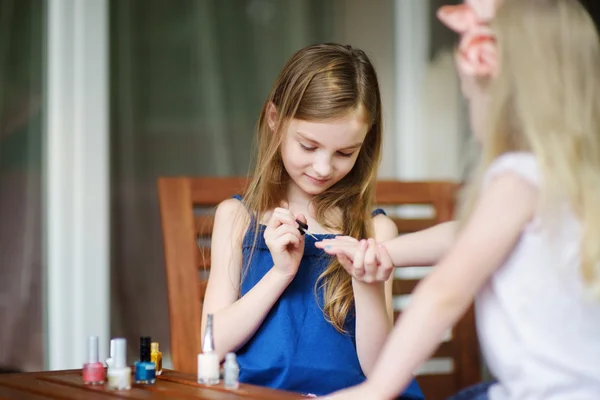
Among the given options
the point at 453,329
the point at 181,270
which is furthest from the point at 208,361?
the point at 453,329

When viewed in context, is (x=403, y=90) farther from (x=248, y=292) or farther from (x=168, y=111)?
(x=248, y=292)

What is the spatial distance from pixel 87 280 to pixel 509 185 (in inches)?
71.7

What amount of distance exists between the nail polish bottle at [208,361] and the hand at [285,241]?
10.3 inches

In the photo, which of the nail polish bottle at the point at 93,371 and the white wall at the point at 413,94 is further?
the white wall at the point at 413,94

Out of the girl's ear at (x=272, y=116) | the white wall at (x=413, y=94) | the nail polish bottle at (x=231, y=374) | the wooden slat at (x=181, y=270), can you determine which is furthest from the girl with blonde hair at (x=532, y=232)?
the white wall at (x=413, y=94)

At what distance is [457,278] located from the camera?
92 centimetres

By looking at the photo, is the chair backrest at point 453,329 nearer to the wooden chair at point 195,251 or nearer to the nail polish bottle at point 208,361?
the wooden chair at point 195,251

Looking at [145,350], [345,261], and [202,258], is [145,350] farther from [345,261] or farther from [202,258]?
[202,258]

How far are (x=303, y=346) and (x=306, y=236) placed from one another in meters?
0.20

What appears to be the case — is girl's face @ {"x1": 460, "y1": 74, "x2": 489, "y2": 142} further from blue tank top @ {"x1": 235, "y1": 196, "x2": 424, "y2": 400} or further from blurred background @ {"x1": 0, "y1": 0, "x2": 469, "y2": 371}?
blurred background @ {"x1": 0, "y1": 0, "x2": 469, "y2": 371}

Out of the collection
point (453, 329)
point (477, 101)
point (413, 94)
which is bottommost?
point (453, 329)

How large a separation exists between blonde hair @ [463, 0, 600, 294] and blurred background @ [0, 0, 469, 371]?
5.79 ft

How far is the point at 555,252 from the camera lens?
0.93 metres

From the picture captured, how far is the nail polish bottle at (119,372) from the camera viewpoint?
1.24 meters
